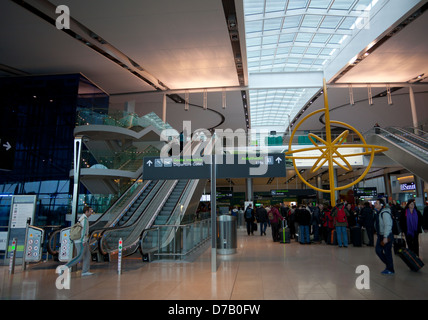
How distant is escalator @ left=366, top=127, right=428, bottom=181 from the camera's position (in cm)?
1622

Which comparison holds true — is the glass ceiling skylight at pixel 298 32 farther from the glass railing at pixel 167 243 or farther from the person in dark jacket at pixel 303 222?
the glass railing at pixel 167 243

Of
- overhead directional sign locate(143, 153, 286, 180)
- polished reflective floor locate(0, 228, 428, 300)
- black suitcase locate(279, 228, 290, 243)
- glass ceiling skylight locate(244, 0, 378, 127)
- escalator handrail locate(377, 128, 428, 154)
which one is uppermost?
glass ceiling skylight locate(244, 0, 378, 127)

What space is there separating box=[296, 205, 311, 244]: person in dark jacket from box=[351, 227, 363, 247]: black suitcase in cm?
177

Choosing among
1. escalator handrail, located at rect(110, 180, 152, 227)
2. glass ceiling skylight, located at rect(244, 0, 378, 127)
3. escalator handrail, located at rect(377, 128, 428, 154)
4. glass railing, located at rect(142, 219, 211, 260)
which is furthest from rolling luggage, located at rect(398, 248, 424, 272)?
glass ceiling skylight, located at rect(244, 0, 378, 127)

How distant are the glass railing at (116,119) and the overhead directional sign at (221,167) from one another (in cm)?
970

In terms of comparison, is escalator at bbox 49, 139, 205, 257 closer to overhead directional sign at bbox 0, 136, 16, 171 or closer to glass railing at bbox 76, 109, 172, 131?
overhead directional sign at bbox 0, 136, 16, 171

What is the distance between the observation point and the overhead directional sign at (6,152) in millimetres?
7566

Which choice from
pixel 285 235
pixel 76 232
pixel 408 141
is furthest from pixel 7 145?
pixel 408 141

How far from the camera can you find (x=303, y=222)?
42.2 ft

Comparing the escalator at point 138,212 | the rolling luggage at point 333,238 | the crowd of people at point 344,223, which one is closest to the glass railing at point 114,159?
the escalator at point 138,212

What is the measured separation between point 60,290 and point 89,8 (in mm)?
10304

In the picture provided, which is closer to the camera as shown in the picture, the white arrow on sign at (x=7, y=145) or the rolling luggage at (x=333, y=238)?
the white arrow on sign at (x=7, y=145)

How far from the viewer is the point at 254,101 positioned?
29656mm
